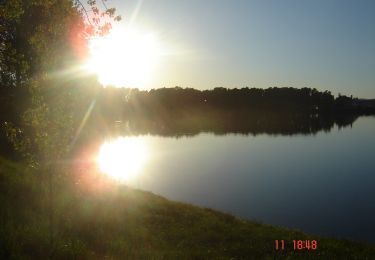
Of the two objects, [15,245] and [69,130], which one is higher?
[69,130]

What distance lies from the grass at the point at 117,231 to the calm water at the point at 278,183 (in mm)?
10446

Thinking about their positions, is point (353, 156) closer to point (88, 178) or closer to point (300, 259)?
point (88, 178)

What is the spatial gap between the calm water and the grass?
34.3 ft

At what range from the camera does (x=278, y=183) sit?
46125 mm

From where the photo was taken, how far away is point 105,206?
69.8 ft

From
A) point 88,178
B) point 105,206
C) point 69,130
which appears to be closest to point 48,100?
point 69,130

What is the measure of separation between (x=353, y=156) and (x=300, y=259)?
58846mm
